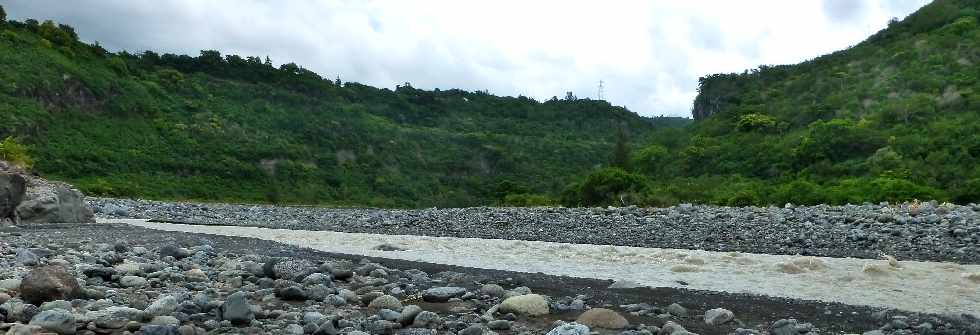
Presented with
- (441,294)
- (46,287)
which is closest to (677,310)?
(441,294)

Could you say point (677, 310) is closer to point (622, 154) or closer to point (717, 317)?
point (717, 317)

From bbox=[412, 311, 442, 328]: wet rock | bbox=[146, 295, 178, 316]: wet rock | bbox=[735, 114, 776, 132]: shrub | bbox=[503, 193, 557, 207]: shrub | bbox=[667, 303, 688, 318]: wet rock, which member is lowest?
bbox=[667, 303, 688, 318]: wet rock

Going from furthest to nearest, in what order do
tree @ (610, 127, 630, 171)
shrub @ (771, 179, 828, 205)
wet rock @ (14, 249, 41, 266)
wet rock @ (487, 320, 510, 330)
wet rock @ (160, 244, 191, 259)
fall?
1. tree @ (610, 127, 630, 171)
2. shrub @ (771, 179, 828, 205)
3. wet rock @ (160, 244, 191, 259)
4. wet rock @ (14, 249, 41, 266)
5. wet rock @ (487, 320, 510, 330)

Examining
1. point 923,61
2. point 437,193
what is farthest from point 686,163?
point 437,193

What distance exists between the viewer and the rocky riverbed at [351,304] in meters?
6.23

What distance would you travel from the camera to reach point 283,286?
8.41 metres

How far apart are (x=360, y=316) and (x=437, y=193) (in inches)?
2586

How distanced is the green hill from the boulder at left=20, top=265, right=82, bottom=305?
38662 millimetres

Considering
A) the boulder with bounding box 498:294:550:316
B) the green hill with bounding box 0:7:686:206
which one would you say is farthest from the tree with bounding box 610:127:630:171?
the boulder with bounding box 498:294:550:316

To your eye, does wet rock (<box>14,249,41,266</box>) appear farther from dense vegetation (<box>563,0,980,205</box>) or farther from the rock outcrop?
dense vegetation (<box>563,0,980,205</box>)

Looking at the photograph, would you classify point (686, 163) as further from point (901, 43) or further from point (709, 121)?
point (901, 43)

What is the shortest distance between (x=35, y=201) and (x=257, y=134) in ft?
180

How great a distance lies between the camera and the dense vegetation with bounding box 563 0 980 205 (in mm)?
32375

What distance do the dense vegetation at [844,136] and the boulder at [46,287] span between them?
28127mm
